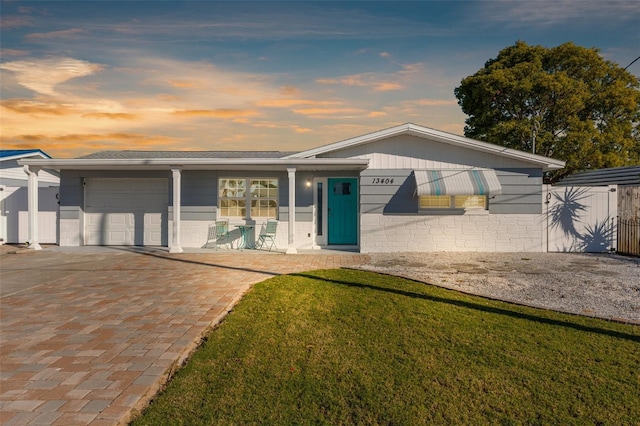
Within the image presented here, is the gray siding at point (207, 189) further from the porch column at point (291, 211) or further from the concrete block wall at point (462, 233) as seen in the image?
the concrete block wall at point (462, 233)

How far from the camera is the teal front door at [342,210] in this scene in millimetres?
13156

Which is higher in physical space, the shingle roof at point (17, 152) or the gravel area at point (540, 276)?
the shingle roof at point (17, 152)

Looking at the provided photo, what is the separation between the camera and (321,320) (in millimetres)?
5344

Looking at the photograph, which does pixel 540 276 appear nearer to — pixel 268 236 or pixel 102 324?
pixel 268 236

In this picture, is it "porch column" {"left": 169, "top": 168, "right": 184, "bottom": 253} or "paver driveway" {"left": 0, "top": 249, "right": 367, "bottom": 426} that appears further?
"porch column" {"left": 169, "top": 168, "right": 184, "bottom": 253}

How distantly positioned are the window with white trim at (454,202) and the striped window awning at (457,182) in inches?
27.1

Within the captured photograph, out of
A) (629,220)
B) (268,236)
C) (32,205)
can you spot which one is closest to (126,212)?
(32,205)

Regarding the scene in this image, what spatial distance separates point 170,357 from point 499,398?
317 cm

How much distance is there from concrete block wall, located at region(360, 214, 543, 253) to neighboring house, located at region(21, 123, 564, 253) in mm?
31

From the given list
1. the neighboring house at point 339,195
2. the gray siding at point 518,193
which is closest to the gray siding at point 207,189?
the neighboring house at point 339,195

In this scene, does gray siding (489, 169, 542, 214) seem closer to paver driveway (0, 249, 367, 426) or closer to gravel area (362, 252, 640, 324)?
gravel area (362, 252, 640, 324)

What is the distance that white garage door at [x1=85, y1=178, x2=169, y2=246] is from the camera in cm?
1362

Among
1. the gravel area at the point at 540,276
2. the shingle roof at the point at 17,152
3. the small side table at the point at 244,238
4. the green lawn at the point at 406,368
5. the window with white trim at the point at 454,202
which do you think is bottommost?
the green lawn at the point at 406,368

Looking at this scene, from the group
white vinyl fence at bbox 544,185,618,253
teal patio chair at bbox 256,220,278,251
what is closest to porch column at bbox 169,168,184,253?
teal patio chair at bbox 256,220,278,251
